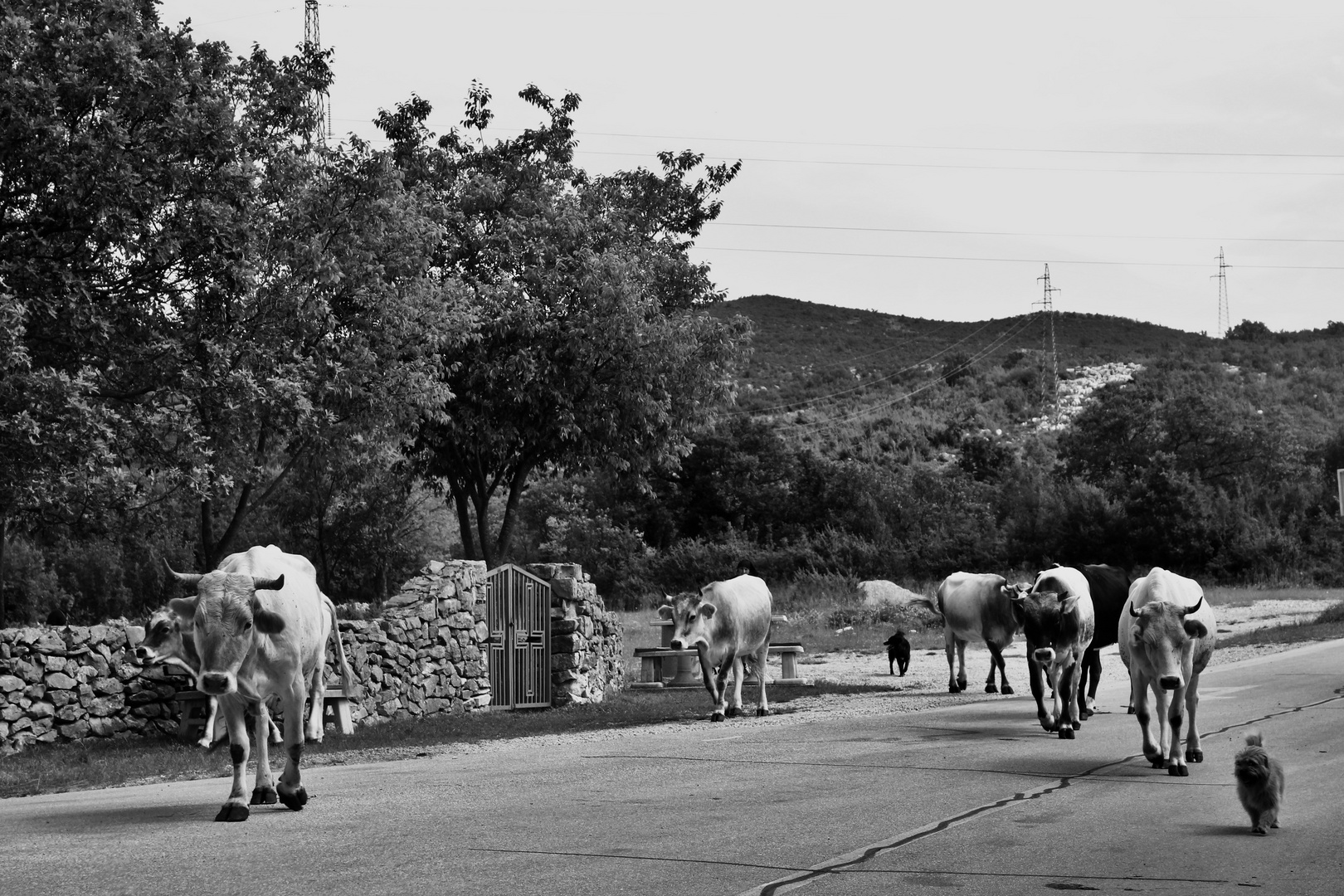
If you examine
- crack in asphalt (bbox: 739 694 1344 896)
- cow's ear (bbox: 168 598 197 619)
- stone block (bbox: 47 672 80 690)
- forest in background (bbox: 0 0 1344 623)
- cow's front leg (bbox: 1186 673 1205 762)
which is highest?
forest in background (bbox: 0 0 1344 623)

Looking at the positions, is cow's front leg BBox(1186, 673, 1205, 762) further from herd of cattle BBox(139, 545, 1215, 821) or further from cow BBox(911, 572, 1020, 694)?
cow BBox(911, 572, 1020, 694)

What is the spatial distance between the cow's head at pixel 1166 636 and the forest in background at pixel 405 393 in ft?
44.2

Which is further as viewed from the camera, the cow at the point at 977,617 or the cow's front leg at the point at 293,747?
the cow at the point at 977,617

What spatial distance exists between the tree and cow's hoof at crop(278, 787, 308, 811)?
18551 millimetres

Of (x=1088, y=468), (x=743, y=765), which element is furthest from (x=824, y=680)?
(x=1088, y=468)

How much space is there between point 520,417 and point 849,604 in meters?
20.6

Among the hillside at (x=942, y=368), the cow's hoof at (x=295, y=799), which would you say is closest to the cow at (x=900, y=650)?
the cow's hoof at (x=295, y=799)

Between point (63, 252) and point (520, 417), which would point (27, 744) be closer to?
point (63, 252)

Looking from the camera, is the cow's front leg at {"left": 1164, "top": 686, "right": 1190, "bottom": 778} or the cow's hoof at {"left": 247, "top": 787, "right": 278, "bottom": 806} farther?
the cow's front leg at {"left": 1164, "top": 686, "right": 1190, "bottom": 778}

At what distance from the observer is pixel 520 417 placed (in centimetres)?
3222

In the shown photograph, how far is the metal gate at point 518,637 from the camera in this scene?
2262cm

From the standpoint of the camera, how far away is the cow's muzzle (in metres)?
10.4

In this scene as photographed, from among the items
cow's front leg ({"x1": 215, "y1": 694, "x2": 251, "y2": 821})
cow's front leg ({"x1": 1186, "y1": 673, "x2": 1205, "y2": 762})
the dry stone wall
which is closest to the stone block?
the dry stone wall

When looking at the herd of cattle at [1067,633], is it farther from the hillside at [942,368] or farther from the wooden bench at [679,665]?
the hillside at [942,368]
